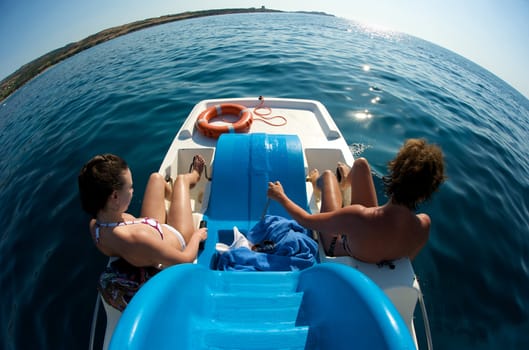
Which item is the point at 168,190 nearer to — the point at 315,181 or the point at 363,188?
the point at 315,181

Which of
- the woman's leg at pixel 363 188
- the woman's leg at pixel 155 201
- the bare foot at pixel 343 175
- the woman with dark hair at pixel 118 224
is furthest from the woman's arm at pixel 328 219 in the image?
the woman's leg at pixel 155 201

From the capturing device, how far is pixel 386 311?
3.51 ft

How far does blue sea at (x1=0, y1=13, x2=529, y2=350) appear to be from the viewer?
2887mm

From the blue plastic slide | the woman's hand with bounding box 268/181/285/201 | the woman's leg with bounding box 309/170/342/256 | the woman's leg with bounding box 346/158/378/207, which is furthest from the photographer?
the woman's leg with bounding box 346/158/378/207

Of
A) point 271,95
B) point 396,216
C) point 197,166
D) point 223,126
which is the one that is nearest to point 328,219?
point 396,216

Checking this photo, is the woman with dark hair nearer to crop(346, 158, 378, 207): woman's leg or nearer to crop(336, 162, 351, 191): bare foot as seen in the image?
crop(346, 158, 378, 207): woman's leg

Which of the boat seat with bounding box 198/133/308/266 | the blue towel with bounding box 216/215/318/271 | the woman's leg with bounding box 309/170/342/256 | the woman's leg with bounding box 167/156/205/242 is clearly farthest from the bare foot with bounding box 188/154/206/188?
the woman's leg with bounding box 309/170/342/256

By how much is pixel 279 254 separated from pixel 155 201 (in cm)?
139

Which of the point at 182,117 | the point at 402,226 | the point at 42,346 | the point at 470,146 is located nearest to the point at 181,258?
the point at 402,226

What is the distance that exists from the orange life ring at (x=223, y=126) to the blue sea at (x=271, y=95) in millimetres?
1465

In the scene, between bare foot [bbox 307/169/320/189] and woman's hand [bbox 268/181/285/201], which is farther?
bare foot [bbox 307/169/320/189]

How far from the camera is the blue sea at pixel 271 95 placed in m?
2.89

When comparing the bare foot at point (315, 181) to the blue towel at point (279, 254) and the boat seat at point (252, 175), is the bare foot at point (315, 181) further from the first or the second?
the blue towel at point (279, 254)

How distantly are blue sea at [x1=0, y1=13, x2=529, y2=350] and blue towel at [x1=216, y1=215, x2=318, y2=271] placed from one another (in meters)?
1.73
